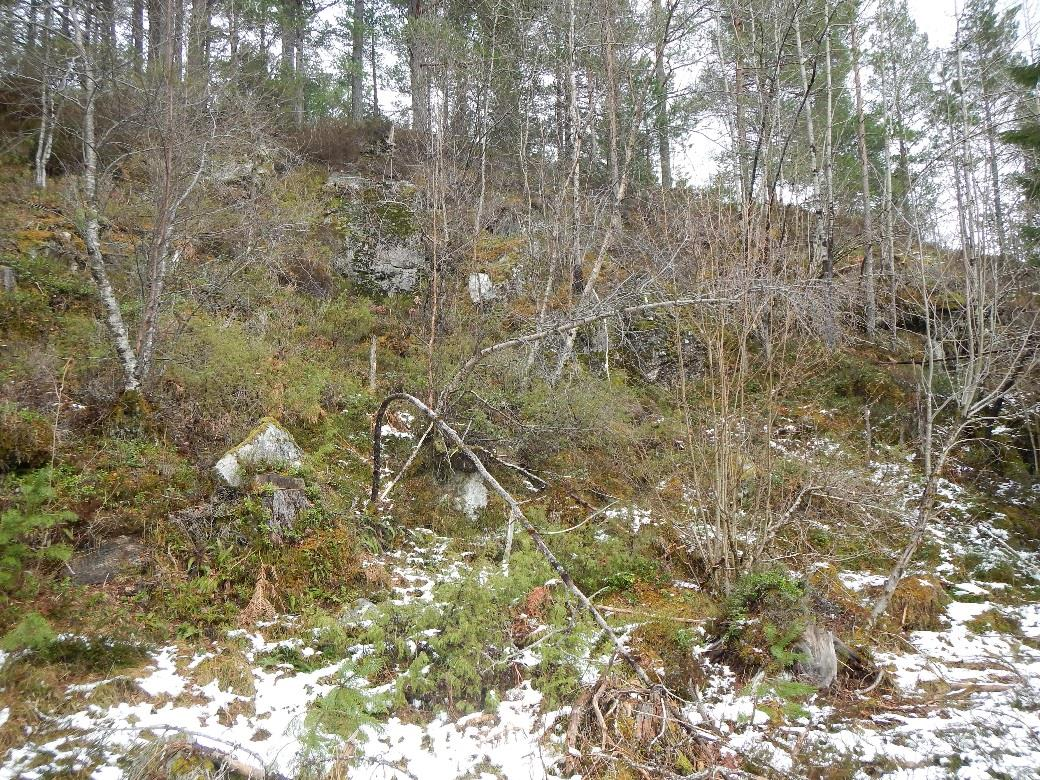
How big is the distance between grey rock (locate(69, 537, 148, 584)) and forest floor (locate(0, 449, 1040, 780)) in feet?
3.14

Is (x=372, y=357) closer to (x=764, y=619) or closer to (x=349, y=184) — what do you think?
(x=349, y=184)

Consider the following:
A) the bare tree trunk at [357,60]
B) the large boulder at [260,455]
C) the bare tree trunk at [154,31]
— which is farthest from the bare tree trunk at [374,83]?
the large boulder at [260,455]

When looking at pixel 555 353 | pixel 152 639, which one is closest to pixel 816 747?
pixel 152 639

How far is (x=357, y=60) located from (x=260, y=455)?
1517 centimetres

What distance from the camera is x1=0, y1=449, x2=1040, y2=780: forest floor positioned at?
306cm

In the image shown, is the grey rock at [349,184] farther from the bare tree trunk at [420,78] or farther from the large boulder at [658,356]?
the large boulder at [658,356]

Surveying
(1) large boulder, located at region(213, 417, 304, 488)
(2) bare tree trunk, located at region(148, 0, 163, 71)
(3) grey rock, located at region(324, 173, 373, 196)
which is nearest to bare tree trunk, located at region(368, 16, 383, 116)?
(3) grey rock, located at region(324, 173, 373, 196)

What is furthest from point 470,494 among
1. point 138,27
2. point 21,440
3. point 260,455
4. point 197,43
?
point 138,27

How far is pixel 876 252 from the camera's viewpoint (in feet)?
46.3

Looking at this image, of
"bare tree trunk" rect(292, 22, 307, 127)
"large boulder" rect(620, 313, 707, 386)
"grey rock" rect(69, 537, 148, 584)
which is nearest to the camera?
"grey rock" rect(69, 537, 148, 584)

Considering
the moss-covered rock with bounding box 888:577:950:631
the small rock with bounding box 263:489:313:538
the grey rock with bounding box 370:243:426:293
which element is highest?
the grey rock with bounding box 370:243:426:293

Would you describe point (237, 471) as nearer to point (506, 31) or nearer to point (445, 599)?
point (445, 599)

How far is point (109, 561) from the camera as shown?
4.50m

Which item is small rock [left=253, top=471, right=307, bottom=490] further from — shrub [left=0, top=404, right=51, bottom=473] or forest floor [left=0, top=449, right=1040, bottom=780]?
shrub [left=0, top=404, right=51, bottom=473]
